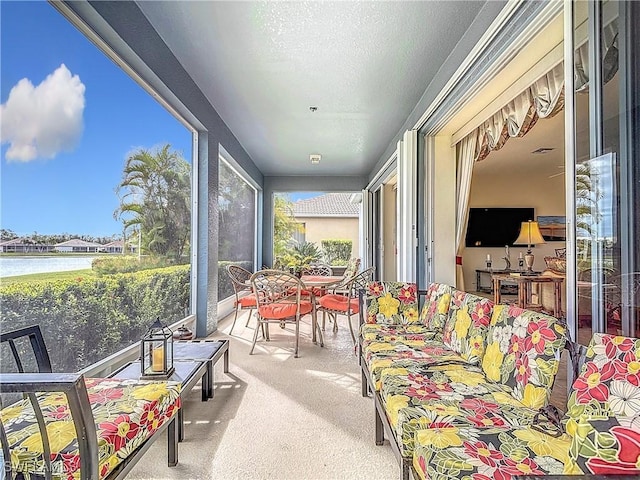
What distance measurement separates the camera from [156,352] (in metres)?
2.03

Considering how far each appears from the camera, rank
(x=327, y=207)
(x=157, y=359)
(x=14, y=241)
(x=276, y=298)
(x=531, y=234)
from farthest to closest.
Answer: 1. (x=327, y=207)
2. (x=531, y=234)
3. (x=276, y=298)
4. (x=157, y=359)
5. (x=14, y=241)

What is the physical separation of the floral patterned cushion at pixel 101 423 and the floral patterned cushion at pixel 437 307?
1.77 metres

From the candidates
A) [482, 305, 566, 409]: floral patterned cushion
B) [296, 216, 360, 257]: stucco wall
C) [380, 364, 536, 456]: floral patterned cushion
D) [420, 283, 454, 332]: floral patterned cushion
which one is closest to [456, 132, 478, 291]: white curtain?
[420, 283, 454, 332]: floral patterned cushion

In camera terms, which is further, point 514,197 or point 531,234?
point 514,197

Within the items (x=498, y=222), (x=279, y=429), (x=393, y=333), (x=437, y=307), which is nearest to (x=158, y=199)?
(x=279, y=429)

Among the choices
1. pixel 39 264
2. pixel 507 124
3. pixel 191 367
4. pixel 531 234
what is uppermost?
pixel 507 124

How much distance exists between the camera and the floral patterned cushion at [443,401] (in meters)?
1.32

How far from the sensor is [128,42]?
7.80 feet

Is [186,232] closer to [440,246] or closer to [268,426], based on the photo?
[268,426]

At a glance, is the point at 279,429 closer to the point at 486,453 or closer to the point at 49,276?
the point at 486,453

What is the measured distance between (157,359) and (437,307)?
1.91 metres

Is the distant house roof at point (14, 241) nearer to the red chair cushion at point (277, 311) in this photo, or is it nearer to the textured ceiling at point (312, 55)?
the textured ceiling at point (312, 55)

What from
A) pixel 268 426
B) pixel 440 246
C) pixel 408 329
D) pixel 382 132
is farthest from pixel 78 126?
pixel 382 132

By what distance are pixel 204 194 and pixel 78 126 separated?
194 centimetres
